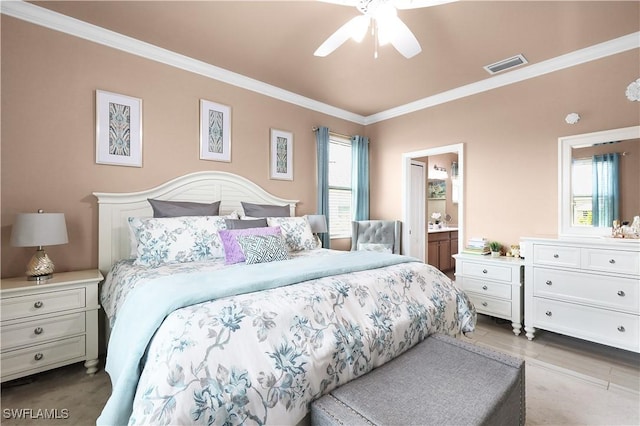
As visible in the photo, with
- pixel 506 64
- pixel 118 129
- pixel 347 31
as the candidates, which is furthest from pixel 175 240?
pixel 506 64

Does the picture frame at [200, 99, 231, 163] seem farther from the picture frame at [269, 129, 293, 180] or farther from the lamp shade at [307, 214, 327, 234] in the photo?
the lamp shade at [307, 214, 327, 234]

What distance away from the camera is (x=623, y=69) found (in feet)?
8.54

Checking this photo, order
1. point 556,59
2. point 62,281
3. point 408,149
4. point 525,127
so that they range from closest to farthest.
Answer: point 62,281 → point 556,59 → point 525,127 → point 408,149

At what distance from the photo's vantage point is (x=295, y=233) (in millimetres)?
2941

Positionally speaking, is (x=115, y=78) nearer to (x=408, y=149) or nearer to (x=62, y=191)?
(x=62, y=191)

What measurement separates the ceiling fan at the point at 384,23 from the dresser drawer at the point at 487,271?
2277 millimetres

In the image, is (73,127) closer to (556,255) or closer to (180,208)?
(180,208)

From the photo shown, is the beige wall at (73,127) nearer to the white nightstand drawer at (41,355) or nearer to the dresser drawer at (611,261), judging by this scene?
the white nightstand drawer at (41,355)

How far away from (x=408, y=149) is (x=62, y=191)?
3.93 m

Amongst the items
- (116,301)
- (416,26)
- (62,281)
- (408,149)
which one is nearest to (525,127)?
(408,149)

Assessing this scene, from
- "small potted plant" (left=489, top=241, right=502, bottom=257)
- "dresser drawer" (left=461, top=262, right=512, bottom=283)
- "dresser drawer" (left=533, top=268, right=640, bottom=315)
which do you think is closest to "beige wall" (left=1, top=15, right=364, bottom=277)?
"dresser drawer" (left=461, top=262, right=512, bottom=283)

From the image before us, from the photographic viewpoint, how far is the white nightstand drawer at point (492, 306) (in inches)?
116

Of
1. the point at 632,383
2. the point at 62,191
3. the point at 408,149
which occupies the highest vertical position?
the point at 408,149

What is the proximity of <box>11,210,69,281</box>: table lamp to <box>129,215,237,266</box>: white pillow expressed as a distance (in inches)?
17.7
